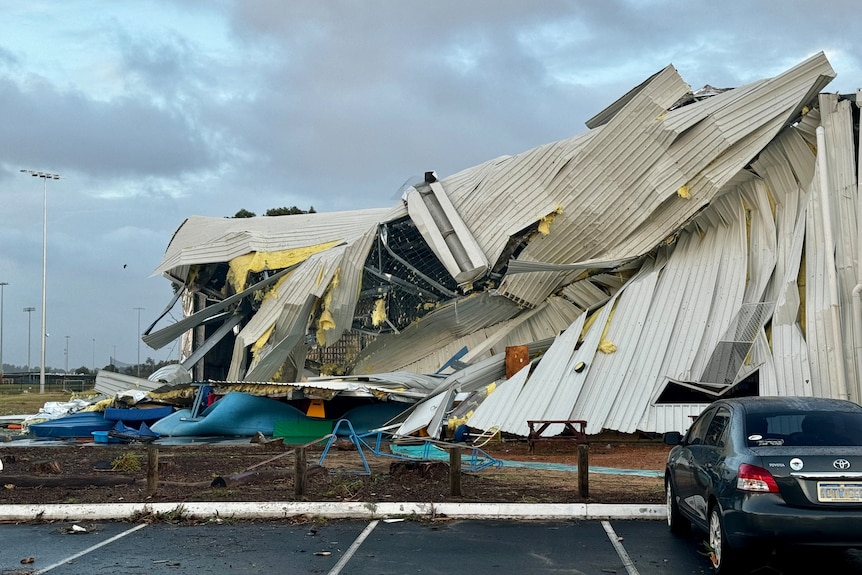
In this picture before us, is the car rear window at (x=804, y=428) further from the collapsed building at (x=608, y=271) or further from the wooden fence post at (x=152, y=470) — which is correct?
the collapsed building at (x=608, y=271)

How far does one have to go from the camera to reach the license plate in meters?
7.10

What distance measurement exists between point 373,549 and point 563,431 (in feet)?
39.4

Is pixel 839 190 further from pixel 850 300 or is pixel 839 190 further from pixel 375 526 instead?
pixel 375 526

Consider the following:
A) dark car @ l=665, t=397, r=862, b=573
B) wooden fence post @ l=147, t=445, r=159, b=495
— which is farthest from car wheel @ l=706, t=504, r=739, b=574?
wooden fence post @ l=147, t=445, r=159, b=495

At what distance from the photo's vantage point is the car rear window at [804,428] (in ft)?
25.4

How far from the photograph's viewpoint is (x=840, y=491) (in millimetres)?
7121

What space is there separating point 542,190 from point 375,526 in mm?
17857

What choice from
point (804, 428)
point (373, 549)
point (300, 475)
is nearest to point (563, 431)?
point (300, 475)

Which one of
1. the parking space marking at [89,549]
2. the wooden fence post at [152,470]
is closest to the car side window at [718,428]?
the parking space marking at [89,549]

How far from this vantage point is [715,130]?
77.2 feet

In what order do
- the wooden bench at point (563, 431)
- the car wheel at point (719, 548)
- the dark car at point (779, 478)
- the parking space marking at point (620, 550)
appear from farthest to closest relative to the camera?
the wooden bench at point (563, 431) < the parking space marking at point (620, 550) < the car wheel at point (719, 548) < the dark car at point (779, 478)

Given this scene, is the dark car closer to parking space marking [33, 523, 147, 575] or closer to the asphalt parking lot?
the asphalt parking lot

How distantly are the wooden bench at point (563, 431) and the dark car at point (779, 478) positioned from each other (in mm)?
11556

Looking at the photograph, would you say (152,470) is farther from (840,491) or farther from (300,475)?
(840,491)
